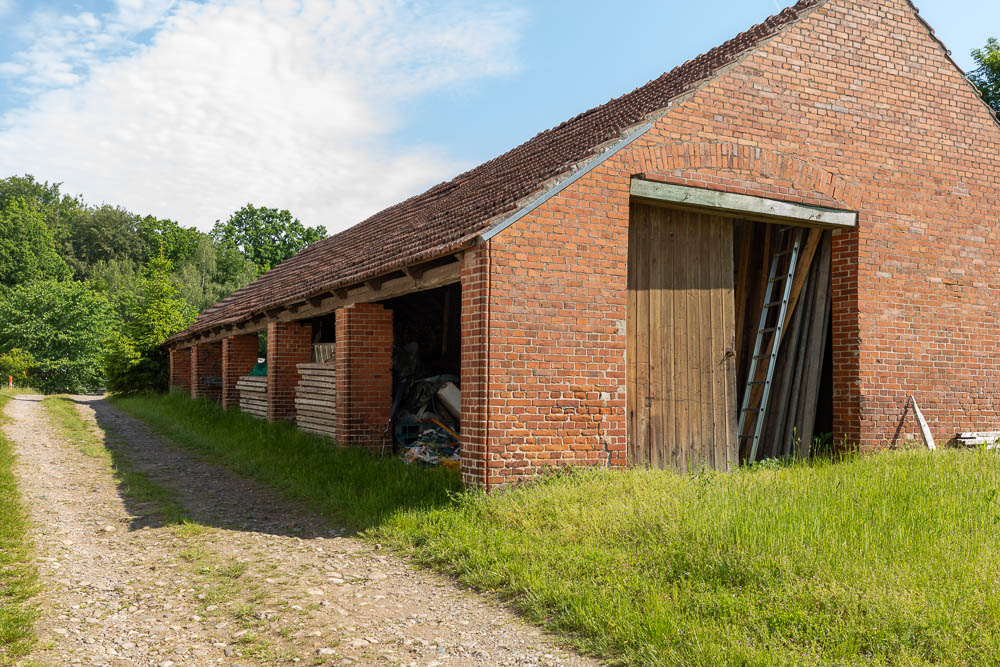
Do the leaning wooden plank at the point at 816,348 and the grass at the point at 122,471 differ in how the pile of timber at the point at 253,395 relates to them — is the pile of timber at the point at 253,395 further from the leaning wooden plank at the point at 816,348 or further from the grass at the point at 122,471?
the leaning wooden plank at the point at 816,348

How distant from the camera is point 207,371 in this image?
2059cm

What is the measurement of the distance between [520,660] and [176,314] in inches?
1125


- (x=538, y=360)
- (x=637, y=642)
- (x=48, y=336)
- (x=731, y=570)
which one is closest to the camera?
(x=637, y=642)

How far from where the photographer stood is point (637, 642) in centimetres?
415

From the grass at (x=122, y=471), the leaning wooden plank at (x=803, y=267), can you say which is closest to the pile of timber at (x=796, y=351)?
the leaning wooden plank at (x=803, y=267)

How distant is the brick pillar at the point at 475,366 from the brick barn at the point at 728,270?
25mm

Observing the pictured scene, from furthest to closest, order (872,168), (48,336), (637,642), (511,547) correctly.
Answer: (48,336) < (872,168) < (511,547) < (637,642)

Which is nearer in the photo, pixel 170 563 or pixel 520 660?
pixel 520 660

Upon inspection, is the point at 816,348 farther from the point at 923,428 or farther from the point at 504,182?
the point at 504,182

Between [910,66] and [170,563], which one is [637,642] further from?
[910,66]

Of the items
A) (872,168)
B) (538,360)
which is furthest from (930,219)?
(538,360)

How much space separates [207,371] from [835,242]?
55.2 ft

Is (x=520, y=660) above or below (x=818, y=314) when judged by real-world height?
below

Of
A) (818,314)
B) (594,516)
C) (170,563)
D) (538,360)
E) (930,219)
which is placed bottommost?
(170,563)
